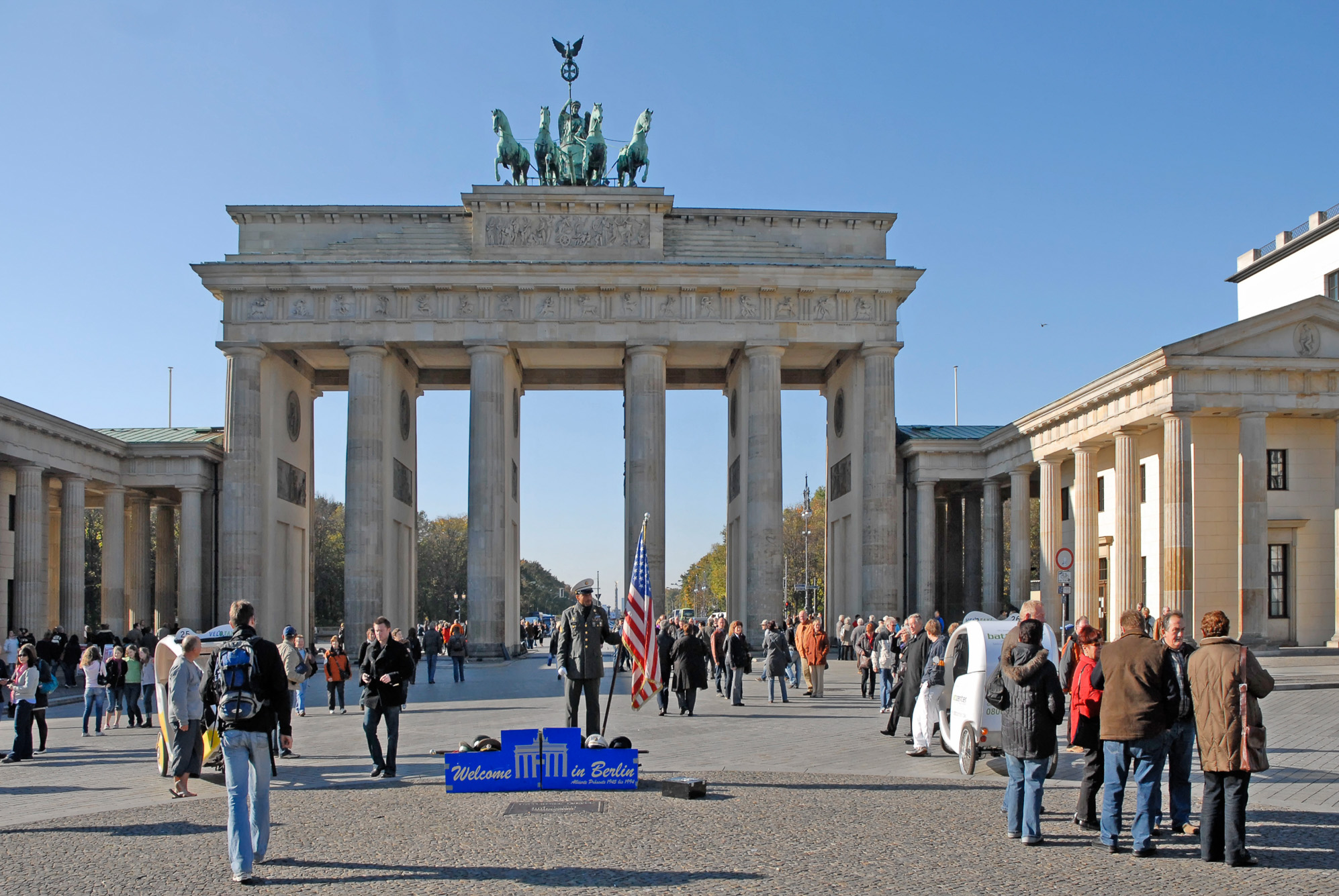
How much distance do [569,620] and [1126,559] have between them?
2528cm

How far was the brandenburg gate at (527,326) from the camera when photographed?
4431cm

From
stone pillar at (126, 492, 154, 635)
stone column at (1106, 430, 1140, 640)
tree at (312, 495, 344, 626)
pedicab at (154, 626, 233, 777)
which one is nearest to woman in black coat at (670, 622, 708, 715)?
pedicab at (154, 626, 233, 777)

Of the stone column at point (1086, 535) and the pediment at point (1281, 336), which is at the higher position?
the pediment at point (1281, 336)

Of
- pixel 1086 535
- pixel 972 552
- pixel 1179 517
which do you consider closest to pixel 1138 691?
pixel 1179 517

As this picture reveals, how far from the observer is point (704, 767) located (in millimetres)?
14516

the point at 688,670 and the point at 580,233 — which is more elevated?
the point at 580,233

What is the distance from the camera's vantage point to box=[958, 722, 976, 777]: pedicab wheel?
45.2 ft

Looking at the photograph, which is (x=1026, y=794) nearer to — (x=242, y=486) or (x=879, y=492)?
(x=879, y=492)

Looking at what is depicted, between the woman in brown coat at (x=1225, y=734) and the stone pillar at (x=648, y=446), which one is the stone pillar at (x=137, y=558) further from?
the woman in brown coat at (x=1225, y=734)

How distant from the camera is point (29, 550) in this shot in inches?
1478

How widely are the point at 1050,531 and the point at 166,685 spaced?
33.4 metres

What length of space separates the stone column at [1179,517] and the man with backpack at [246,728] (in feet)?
91.5

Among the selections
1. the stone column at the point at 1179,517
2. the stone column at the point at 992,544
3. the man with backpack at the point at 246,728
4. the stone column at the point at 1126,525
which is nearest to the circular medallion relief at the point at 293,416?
the stone column at the point at 992,544

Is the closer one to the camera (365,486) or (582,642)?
(582,642)
